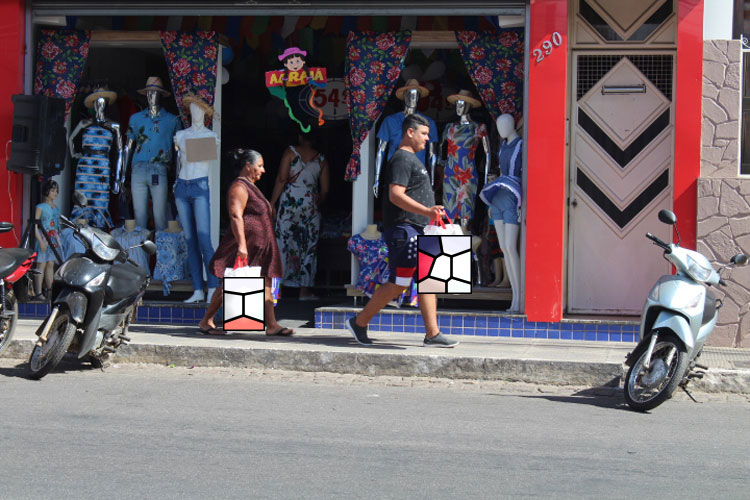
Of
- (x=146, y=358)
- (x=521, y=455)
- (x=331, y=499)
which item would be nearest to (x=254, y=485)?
(x=331, y=499)

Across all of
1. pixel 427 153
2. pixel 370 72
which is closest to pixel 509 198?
pixel 427 153

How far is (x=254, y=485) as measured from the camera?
16.6ft

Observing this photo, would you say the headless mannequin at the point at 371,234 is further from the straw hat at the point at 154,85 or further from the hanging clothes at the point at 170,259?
the straw hat at the point at 154,85

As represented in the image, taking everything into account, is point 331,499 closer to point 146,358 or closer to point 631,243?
point 146,358

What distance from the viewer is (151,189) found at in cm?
1160

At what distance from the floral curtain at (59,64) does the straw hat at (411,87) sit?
3.35 m

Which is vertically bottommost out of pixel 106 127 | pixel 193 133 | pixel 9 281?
pixel 9 281

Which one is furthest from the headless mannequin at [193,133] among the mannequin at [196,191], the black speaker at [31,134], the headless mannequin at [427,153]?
the headless mannequin at [427,153]

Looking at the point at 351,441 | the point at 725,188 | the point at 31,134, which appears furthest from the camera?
the point at 31,134

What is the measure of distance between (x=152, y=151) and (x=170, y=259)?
1.21 m

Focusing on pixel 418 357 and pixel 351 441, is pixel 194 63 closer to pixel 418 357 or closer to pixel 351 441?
pixel 418 357

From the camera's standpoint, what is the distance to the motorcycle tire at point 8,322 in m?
8.57

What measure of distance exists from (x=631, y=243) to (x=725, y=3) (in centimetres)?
239

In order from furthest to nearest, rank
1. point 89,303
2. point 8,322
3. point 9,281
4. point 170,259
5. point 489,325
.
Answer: point 170,259 → point 489,325 → point 8,322 → point 9,281 → point 89,303
